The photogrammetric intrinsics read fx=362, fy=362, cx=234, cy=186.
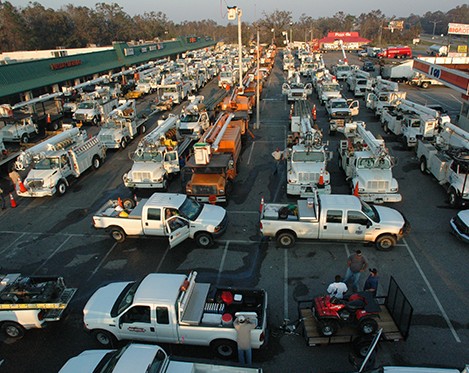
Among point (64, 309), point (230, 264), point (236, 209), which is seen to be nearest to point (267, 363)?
point (230, 264)

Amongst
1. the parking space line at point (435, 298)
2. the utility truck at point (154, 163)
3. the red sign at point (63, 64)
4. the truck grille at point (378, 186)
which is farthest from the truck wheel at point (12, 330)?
the red sign at point (63, 64)

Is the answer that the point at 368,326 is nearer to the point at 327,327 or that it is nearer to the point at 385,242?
the point at 327,327

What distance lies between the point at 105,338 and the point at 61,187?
11.9 m

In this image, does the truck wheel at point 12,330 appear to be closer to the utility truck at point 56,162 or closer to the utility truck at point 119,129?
the utility truck at point 56,162

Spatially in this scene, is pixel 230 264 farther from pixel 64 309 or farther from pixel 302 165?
pixel 302 165

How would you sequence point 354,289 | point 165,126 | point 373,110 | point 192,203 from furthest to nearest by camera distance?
point 373,110 < point 165,126 < point 192,203 < point 354,289

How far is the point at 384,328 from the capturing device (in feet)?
30.3

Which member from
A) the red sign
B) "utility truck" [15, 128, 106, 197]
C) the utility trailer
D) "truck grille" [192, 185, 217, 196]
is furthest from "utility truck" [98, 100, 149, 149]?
the utility trailer

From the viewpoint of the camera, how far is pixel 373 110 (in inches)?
1341

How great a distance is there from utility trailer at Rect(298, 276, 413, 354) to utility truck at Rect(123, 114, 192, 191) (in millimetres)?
11603

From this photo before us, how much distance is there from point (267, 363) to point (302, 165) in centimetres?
1042

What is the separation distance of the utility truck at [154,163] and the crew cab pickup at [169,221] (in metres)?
4.07

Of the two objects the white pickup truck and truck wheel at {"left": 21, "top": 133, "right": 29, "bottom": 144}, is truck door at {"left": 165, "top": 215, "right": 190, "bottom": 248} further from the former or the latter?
truck wheel at {"left": 21, "top": 133, "right": 29, "bottom": 144}

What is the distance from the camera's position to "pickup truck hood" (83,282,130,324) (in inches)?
375
